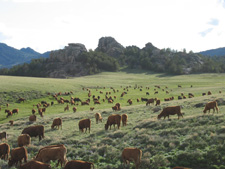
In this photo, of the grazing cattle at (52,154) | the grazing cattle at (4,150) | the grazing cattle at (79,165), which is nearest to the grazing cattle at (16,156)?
the grazing cattle at (52,154)

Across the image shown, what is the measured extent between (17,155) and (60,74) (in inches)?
5427

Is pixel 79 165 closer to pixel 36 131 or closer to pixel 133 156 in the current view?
pixel 133 156

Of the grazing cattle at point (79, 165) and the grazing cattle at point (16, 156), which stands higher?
the grazing cattle at point (79, 165)

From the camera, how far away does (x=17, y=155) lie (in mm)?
11695

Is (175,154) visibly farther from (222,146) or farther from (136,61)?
(136,61)

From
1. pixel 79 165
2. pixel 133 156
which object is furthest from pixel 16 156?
pixel 133 156

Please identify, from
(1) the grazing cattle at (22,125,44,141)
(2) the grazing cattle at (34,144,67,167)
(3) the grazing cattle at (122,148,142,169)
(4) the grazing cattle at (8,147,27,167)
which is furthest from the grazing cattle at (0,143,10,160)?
(3) the grazing cattle at (122,148,142,169)

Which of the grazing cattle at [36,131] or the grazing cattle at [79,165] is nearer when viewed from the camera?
the grazing cattle at [79,165]

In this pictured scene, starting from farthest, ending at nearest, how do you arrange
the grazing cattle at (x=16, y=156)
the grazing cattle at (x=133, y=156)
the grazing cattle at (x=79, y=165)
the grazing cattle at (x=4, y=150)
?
1. the grazing cattle at (x=4, y=150)
2. the grazing cattle at (x=16, y=156)
3. the grazing cattle at (x=133, y=156)
4. the grazing cattle at (x=79, y=165)

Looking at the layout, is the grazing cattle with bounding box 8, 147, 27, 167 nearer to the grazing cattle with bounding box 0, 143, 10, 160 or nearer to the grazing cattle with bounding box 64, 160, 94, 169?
the grazing cattle with bounding box 0, 143, 10, 160

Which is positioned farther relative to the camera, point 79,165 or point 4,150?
point 4,150

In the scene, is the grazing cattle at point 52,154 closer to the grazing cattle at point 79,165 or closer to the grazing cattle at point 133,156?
the grazing cattle at point 79,165

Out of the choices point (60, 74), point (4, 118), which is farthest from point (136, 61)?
point (4, 118)

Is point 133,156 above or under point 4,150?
above
